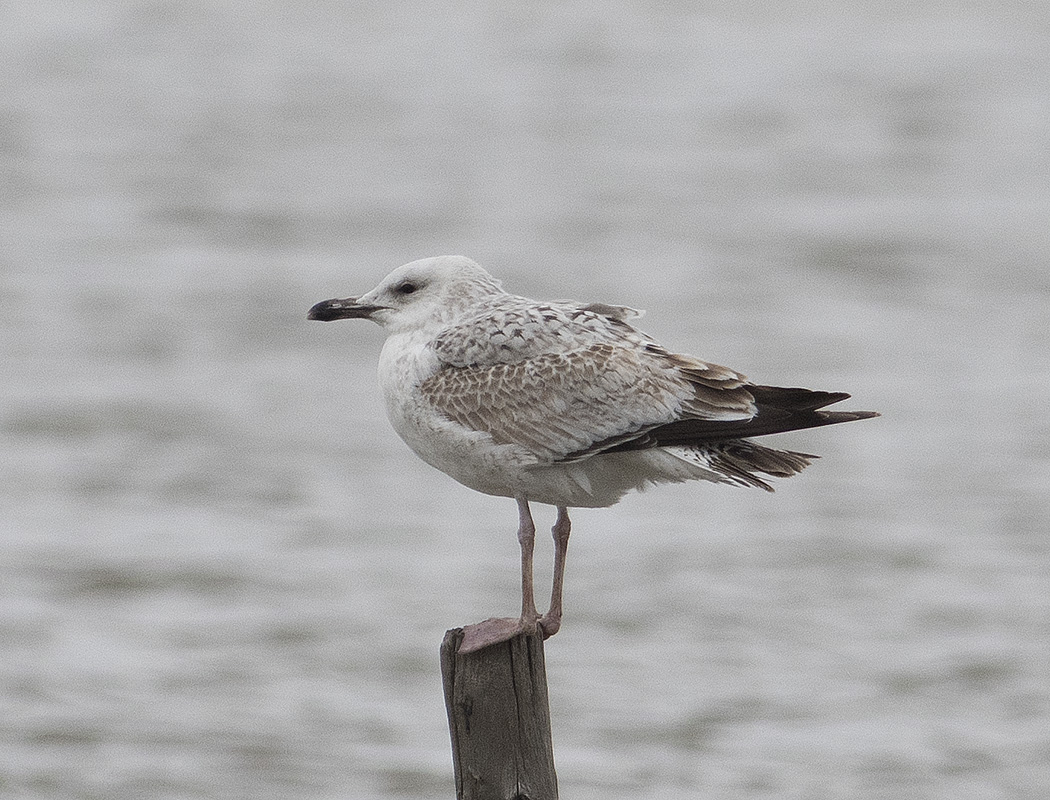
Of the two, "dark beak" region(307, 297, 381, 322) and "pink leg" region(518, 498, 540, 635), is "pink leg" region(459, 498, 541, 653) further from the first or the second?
"dark beak" region(307, 297, 381, 322)

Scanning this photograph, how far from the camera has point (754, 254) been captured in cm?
3372

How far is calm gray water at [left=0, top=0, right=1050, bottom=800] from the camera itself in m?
17.0

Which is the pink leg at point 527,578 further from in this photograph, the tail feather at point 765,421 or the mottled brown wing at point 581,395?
the tail feather at point 765,421

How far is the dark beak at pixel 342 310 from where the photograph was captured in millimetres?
7469

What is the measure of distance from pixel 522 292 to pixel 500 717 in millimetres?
23506

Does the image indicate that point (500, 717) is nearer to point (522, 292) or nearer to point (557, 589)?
point (557, 589)

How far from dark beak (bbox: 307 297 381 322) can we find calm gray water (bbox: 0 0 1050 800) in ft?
28.0

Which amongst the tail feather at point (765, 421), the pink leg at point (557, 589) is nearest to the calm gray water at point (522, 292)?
the pink leg at point (557, 589)

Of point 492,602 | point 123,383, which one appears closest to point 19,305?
point 123,383

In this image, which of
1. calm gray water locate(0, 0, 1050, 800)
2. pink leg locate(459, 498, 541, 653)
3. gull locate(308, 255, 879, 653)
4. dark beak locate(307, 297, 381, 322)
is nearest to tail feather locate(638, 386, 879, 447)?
gull locate(308, 255, 879, 653)

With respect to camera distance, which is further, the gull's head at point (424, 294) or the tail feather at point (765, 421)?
the gull's head at point (424, 294)

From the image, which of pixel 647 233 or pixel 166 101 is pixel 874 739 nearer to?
pixel 647 233

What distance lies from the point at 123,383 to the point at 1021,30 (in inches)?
1029

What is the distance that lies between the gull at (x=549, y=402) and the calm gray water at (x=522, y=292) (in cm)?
853
